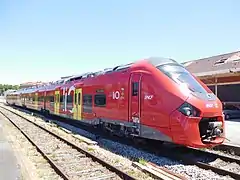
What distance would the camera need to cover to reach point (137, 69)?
10.1m

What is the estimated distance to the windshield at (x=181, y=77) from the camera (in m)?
9.03

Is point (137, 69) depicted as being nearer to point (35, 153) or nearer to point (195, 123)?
point (195, 123)

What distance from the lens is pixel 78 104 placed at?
16453 millimetres

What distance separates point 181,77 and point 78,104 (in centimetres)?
837

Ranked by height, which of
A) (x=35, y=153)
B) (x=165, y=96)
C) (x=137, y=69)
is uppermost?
(x=137, y=69)

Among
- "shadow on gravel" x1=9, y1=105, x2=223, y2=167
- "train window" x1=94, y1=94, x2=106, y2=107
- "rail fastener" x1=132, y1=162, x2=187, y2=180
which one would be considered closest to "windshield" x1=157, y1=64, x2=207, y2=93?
"shadow on gravel" x1=9, y1=105, x2=223, y2=167

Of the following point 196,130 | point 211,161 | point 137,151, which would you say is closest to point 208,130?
point 196,130

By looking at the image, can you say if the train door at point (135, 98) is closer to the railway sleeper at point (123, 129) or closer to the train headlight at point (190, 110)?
the railway sleeper at point (123, 129)

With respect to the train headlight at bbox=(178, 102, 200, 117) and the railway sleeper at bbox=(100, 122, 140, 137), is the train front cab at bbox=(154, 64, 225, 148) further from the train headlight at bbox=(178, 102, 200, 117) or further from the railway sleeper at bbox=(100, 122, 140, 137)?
the railway sleeper at bbox=(100, 122, 140, 137)

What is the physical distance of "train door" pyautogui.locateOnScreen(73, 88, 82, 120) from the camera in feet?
52.7

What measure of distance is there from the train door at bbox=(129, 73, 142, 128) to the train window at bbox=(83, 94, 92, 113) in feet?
14.7

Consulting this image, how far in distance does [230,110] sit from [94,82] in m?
14.7

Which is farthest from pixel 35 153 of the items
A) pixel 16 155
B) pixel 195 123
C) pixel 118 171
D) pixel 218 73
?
pixel 218 73

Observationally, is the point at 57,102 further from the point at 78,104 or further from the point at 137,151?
the point at 137,151
